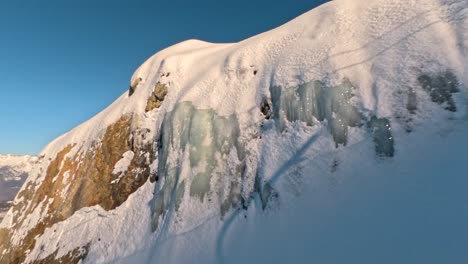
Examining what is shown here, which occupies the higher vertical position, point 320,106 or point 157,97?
point 157,97

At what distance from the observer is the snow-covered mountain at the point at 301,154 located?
830 cm

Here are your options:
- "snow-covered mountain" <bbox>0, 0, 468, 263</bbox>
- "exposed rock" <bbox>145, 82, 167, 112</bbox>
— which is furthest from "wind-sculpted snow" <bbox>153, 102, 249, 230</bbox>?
"exposed rock" <bbox>145, 82, 167, 112</bbox>

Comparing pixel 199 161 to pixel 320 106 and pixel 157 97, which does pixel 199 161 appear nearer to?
pixel 320 106

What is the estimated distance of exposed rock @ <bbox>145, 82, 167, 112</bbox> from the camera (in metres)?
17.5

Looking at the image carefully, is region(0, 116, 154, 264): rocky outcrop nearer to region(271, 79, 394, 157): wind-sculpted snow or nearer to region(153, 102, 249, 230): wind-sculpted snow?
region(153, 102, 249, 230): wind-sculpted snow

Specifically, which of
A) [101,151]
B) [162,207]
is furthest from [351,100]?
[101,151]

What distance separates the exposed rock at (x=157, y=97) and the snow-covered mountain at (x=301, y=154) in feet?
0.22

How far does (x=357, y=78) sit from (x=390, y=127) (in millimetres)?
2137

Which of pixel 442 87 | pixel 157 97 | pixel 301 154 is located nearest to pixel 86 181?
pixel 157 97

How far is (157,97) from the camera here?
1759 centimetres

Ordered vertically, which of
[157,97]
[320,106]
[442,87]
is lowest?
[442,87]

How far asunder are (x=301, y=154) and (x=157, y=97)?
9473 mm

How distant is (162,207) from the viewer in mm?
13656

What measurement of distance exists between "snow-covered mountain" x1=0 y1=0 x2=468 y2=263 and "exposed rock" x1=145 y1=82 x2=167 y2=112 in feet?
0.22
